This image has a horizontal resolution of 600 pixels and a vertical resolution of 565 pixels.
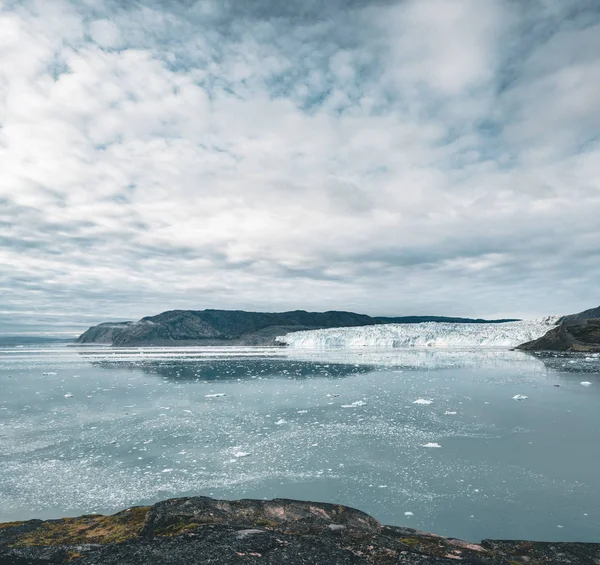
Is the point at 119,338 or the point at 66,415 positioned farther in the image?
the point at 119,338

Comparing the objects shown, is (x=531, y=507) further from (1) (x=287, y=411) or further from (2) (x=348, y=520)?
(1) (x=287, y=411)

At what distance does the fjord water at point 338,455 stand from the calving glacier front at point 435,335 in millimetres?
51071

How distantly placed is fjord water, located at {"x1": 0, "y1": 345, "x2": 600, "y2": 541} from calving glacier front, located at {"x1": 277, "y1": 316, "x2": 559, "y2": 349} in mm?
51071

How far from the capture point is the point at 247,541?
3223 mm

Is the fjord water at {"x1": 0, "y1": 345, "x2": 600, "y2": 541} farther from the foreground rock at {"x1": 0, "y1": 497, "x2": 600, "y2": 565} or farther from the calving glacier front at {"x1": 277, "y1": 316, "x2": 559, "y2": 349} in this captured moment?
the calving glacier front at {"x1": 277, "y1": 316, "x2": 559, "y2": 349}

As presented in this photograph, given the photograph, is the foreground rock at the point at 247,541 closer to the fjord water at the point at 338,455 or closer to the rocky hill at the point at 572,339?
the fjord water at the point at 338,455

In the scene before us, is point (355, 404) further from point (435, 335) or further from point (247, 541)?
point (435, 335)

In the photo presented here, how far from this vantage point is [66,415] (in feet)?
43.8

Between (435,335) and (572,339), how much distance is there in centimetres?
2085

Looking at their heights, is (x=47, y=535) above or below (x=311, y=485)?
above

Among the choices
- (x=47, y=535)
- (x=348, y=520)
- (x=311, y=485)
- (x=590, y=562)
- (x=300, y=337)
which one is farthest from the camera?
(x=300, y=337)

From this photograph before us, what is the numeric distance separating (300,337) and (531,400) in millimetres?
68580

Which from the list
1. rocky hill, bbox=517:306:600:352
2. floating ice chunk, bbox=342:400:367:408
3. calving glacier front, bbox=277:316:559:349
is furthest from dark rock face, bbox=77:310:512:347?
floating ice chunk, bbox=342:400:367:408

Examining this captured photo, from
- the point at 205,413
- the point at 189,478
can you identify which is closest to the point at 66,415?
the point at 205,413
